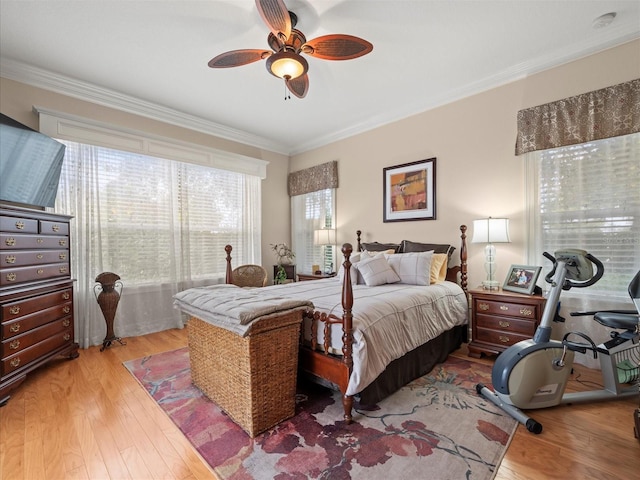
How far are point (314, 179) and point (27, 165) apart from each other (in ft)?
11.2

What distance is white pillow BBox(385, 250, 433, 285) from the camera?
9.65 ft

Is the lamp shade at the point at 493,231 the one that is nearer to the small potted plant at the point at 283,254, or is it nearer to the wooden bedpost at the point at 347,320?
the wooden bedpost at the point at 347,320

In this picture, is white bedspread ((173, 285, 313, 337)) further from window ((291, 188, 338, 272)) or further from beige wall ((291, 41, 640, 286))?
window ((291, 188, 338, 272))

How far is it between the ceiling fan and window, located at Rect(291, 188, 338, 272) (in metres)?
2.54

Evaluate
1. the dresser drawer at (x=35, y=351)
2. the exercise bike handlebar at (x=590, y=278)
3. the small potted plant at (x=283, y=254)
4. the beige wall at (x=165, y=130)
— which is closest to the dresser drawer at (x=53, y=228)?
the dresser drawer at (x=35, y=351)

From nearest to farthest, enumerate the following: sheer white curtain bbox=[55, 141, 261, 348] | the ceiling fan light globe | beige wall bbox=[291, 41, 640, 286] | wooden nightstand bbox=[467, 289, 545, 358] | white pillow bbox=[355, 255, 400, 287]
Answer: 1. the ceiling fan light globe
2. wooden nightstand bbox=[467, 289, 545, 358]
3. beige wall bbox=[291, 41, 640, 286]
4. white pillow bbox=[355, 255, 400, 287]
5. sheer white curtain bbox=[55, 141, 261, 348]

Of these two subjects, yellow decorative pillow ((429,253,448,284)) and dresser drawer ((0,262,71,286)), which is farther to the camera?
yellow decorative pillow ((429,253,448,284))

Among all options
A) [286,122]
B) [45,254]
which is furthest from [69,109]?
[286,122]

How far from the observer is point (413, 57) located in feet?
8.93

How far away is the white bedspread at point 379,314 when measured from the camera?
1755 millimetres

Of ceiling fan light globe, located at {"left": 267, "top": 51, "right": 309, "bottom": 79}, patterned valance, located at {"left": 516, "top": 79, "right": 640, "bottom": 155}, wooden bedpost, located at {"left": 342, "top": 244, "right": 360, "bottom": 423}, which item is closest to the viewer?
wooden bedpost, located at {"left": 342, "top": 244, "right": 360, "bottom": 423}

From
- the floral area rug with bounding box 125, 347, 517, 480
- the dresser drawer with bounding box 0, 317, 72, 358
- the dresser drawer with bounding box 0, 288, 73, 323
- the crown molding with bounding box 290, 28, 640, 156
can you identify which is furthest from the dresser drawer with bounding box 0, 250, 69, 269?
the crown molding with bounding box 290, 28, 640, 156

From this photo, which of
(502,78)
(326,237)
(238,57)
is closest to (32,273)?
(238,57)

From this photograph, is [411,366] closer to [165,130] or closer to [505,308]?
[505,308]
